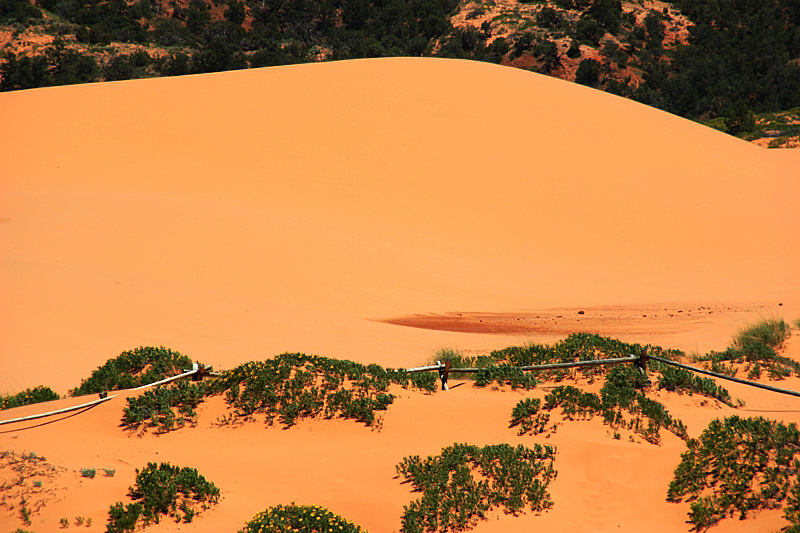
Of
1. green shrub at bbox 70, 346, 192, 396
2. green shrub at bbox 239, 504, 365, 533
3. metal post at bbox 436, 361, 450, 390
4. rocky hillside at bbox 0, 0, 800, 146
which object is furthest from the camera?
rocky hillside at bbox 0, 0, 800, 146

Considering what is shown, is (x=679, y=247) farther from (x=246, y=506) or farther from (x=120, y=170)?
(x=120, y=170)

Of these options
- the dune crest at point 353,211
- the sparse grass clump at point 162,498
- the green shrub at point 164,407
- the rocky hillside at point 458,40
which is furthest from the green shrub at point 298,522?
the rocky hillside at point 458,40

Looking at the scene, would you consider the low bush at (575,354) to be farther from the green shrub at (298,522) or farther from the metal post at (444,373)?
the green shrub at (298,522)

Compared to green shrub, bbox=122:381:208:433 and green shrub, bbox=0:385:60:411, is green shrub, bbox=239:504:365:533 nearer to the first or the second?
green shrub, bbox=122:381:208:433

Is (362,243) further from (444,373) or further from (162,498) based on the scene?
(162,498)

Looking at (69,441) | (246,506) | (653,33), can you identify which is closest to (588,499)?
(246,506)

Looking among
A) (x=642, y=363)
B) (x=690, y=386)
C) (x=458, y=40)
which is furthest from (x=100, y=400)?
(x=458, y=40)

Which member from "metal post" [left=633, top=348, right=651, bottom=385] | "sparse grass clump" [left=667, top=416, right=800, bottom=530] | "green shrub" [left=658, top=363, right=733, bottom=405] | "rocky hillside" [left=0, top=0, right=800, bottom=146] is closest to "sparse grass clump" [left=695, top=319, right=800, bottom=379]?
"green shrub" [left=658, top=363, right=733, bottom=405]
